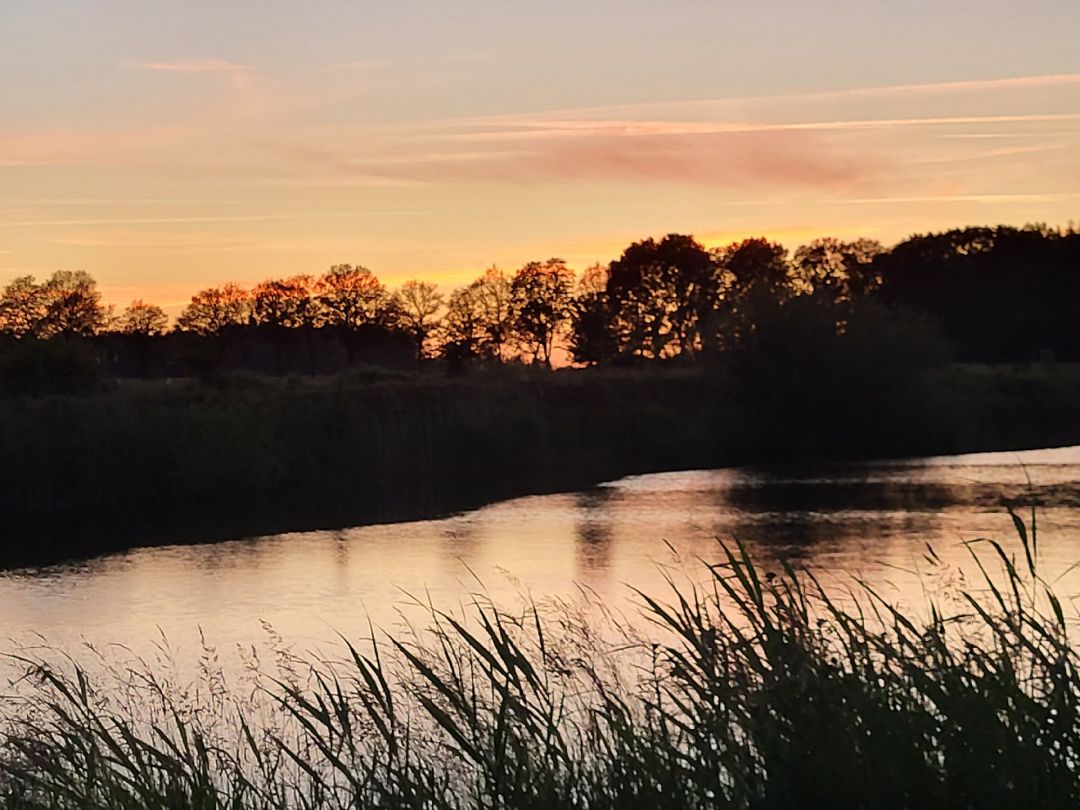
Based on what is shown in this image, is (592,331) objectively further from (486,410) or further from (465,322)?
(486,410)

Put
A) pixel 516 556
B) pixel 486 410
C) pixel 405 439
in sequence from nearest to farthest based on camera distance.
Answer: pixel 516 556 → pixel 405 439 → pixel 486 410

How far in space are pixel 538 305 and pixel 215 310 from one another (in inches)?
567

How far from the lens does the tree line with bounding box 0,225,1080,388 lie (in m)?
63.0

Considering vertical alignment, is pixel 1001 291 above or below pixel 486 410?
above

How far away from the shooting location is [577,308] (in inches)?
2625

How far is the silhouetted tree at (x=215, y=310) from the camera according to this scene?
67.9 m

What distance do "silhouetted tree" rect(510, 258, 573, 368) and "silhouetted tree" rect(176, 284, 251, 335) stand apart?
474 inches

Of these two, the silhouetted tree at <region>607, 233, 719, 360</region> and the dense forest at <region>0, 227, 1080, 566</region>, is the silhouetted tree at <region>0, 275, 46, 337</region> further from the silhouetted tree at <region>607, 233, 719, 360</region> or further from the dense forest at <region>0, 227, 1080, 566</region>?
the silhouetted tree at <region>607, 233, 719, 360</region>

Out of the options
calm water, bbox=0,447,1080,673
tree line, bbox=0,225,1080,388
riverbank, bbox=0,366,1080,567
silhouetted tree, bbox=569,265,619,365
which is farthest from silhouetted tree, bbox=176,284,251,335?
calm water, bbox=0,447,1080,673

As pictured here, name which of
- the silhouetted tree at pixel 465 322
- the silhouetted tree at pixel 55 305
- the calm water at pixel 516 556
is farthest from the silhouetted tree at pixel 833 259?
the calm water at pixel 516 556

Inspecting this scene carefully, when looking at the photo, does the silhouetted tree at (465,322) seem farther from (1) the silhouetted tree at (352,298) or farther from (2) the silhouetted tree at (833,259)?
(2) the silhouetted tree at (833,259)

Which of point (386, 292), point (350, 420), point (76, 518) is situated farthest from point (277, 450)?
point (386, 292)

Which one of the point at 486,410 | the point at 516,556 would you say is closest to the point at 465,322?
the point at 486,410

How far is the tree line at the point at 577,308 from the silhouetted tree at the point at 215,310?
63mm
